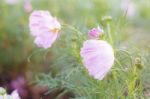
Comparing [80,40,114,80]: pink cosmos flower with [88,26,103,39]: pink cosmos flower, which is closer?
[80,40,114,80]: pink cosmos flower

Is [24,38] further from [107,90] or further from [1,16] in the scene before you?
[107,90]

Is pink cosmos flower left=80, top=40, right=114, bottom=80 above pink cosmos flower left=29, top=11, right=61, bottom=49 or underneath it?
underneath

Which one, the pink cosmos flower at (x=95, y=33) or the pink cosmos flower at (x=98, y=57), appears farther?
the pink cosmos flower at (x=95, y=33)

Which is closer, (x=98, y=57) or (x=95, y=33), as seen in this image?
(x=98, y=57)

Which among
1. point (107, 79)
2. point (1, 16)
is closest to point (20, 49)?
point (1, 16)
